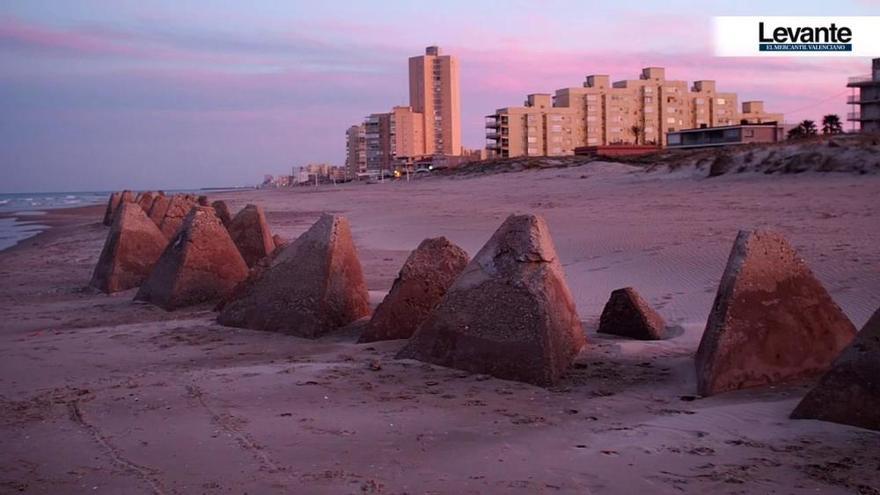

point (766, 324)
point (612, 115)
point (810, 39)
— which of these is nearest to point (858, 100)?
point (612, 115)

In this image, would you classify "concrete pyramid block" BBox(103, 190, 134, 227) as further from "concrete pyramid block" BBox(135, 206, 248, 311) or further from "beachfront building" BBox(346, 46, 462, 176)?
"beachfront building" BBox(346, 46, 462, 176)

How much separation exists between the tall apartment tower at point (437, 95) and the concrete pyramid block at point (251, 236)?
12483cm

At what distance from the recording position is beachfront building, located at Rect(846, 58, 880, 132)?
6338cm

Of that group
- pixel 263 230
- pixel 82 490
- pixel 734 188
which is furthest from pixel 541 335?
pixel 734 188

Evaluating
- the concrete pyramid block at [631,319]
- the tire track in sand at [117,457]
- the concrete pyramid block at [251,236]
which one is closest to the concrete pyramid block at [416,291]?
the concrete pyramid block at [631,319]

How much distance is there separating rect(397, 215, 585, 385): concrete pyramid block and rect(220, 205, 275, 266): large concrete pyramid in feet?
19.6

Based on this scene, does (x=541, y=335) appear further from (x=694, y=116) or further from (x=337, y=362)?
(x=694, y=116)

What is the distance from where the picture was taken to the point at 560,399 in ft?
18.3

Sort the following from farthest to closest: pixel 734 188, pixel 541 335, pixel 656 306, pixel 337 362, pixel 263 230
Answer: pixel 734 188, pixel 263 230, pixel 656 306, pixel 337 362, pixel 541 335

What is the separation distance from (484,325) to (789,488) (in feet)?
9.08

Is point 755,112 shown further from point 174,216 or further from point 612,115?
point 174,216

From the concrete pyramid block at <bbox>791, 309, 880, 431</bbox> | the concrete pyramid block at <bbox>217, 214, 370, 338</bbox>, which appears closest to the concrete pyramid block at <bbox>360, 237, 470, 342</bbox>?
the concrete pyramid block at <bbox>217, 214, 370, 338</bbox>

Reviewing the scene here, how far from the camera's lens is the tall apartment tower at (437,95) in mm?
138125

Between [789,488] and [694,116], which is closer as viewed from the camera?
[789,488]
